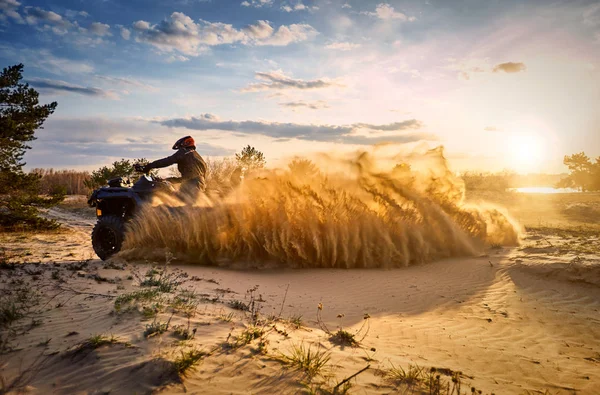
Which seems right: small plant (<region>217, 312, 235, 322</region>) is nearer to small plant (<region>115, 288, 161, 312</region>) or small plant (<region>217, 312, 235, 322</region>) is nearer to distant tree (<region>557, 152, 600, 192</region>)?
small plant (<region>115, 288, 161, 312</region>)

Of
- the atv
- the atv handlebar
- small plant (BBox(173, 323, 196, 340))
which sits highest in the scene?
the atv handlebar

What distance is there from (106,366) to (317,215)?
5.19 meters

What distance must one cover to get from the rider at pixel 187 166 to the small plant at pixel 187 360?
523cm

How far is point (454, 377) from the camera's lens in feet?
9.48

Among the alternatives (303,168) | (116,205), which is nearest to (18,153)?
(116,205)

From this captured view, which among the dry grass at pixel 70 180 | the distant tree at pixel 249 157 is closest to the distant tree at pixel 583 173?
the distant tree at pixel 249 157

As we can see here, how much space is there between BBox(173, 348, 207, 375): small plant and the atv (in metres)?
5.25

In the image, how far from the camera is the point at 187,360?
8.21 feet

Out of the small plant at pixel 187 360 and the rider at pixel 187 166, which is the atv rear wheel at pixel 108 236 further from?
the small plant at pixel 187 360

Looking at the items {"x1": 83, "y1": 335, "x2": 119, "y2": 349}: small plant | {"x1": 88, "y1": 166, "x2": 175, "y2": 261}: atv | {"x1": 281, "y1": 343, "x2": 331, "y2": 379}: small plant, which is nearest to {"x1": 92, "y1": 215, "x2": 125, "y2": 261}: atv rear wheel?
{"x1": 88, "y1": 166, "x2": 175, "y2": 261}: atv

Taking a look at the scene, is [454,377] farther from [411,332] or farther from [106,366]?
[106,366]

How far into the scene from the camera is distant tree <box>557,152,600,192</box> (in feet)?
119

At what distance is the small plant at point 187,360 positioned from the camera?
247 cm

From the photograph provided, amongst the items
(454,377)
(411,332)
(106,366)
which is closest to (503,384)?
(454,377)
